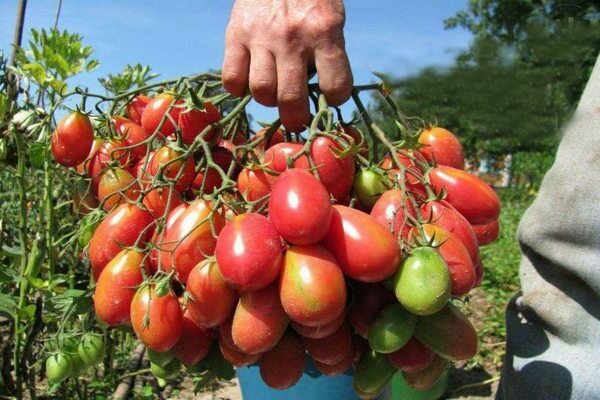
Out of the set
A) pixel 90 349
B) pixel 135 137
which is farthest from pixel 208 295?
pixel 90 349

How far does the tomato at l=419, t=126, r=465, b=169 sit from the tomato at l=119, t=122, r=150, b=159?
430 millimetres

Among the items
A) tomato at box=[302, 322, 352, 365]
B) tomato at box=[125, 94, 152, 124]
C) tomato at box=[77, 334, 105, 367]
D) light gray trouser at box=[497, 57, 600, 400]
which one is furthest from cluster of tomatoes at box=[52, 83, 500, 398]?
tomato at box=[77, 334, 105, 367]

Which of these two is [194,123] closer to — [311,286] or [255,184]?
[255,184]

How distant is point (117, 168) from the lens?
97 centimetres

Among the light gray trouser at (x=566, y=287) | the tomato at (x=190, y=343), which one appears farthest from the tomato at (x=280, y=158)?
the light gray trouser at (x=566, y=287)

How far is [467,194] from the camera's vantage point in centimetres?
89

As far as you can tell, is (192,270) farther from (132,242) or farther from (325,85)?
(325,85)

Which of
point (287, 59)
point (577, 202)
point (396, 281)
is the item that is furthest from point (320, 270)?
point (577, 202)

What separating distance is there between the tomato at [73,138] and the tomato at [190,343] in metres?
0.37

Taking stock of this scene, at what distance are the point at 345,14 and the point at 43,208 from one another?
1107 millimetres

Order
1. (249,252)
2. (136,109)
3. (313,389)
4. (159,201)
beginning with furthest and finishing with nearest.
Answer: (313,389) → (136,109) → (159,201) → (249,252)

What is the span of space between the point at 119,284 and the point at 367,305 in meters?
0.31

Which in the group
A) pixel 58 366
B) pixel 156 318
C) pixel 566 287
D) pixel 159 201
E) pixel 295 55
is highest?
pixel 295 55

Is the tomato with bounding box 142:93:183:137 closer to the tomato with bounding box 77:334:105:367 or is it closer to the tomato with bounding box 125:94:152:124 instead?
the tomato with bounding box 125:94:152:124
